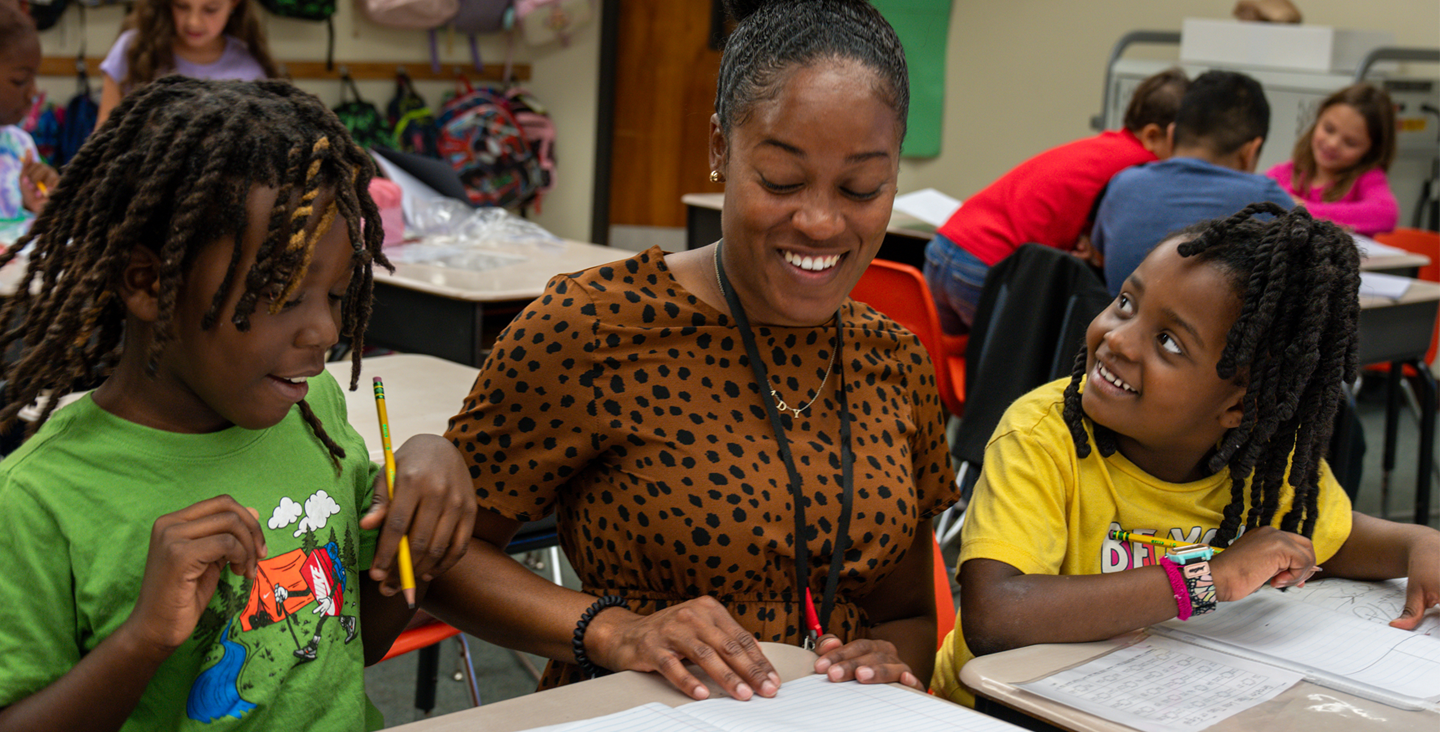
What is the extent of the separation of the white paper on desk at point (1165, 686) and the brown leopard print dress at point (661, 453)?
9.8 inches

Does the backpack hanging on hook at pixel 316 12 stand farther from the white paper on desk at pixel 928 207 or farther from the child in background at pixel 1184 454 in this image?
the child in background at pixel 1184 454

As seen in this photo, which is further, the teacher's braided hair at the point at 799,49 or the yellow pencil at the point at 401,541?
the teacher's braided hair at the point at 799,49

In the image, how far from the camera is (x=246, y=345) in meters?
0.93

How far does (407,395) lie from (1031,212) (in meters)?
1.75

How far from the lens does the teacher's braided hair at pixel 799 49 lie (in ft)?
3.75

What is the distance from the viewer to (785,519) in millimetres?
1193

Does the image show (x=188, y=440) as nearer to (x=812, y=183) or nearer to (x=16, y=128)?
(x=812, y=183)

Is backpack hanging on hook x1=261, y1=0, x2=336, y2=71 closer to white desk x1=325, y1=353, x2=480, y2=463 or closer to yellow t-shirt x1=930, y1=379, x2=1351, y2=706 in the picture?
white desk x1=325, y1=353, x2=480, y2=463

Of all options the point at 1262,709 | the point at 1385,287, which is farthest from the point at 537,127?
the point at 1262,709

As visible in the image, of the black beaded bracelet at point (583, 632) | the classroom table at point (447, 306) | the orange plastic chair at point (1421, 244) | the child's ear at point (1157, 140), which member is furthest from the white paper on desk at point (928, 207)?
the black beaded bracelet at point (583, 632)

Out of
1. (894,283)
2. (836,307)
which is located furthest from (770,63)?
(894,283)

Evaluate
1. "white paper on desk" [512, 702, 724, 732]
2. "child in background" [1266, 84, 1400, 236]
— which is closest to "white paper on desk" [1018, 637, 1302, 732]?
"white paper on desk" [512, 702, 724, 732]

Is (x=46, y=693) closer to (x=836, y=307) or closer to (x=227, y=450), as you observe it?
(x=227, y=450)

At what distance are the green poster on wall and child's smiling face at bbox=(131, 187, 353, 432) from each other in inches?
249
